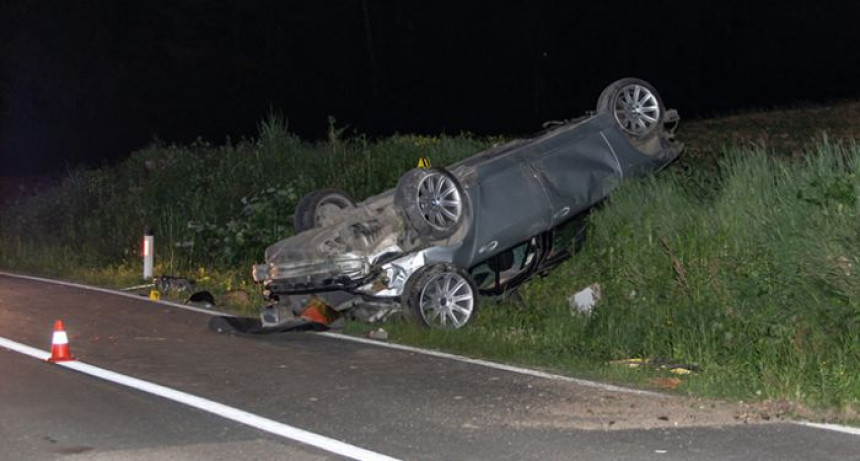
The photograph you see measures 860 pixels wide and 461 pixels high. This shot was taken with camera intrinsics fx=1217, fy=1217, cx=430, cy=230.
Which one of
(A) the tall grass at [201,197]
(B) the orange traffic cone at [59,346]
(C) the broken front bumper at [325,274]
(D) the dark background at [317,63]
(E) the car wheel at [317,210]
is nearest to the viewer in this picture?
(B) the orange traffic cone at [59,346]

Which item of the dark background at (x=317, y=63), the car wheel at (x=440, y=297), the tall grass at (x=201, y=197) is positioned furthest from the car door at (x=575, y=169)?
the dark background at (x=317, y=63)

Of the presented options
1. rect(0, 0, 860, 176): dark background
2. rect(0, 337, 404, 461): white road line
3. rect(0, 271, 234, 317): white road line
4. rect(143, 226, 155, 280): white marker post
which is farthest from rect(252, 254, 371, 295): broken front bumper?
rect(0, 0, 860, 176): dark background

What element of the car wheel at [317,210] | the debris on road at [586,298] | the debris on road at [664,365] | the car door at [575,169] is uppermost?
the car door at [575,169]

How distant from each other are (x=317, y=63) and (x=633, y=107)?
4838 cm

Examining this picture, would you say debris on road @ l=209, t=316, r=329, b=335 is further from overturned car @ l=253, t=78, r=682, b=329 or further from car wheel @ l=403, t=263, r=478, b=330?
car wheel @ l=403, t=263, r=478, b=330

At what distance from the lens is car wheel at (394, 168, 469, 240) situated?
12156mm

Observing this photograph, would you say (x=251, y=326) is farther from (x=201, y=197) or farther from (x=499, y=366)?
(x=201, y=197)

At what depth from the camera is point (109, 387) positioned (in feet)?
31.7

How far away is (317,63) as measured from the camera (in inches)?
2402

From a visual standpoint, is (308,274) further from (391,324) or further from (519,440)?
(519,440)

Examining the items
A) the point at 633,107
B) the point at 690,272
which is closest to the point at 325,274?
the point at 690,272

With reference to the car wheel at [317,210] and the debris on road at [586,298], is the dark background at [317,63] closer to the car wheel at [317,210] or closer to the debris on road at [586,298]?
the car wheel at [317,210]

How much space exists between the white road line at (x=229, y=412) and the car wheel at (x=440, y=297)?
311cm

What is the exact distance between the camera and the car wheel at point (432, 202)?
12.2 m
